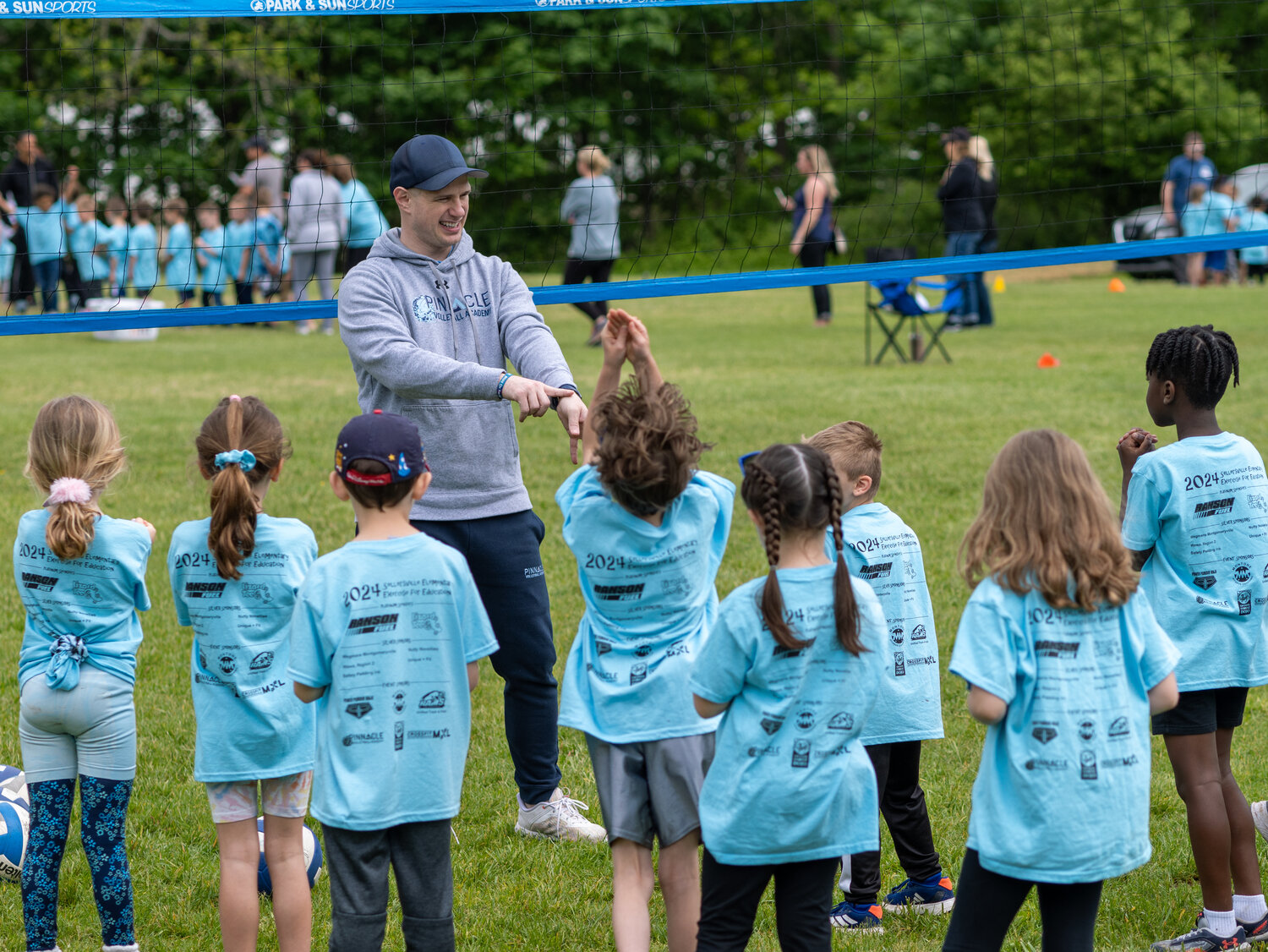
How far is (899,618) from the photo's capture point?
378 cm

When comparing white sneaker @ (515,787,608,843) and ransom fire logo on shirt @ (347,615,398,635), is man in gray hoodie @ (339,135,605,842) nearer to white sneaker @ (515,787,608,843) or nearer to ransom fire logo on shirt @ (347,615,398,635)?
white sneaker @ (515,787,608,843)

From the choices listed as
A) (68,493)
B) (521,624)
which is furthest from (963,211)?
(68,493)

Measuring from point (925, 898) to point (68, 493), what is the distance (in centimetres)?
256

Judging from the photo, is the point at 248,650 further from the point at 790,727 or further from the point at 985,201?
the point at 985,201

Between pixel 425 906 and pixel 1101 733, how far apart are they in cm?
151

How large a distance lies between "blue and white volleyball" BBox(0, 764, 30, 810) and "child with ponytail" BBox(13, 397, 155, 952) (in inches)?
25.4

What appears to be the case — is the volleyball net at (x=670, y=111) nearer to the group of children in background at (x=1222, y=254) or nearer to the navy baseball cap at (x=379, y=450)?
the group of children in background at (x=1222, y=254)

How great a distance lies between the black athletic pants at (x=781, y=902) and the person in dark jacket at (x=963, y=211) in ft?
39.7

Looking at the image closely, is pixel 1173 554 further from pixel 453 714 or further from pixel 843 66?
pixel 843 66

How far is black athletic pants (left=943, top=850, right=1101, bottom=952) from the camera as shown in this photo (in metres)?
2.96

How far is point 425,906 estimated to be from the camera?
10.2 ft

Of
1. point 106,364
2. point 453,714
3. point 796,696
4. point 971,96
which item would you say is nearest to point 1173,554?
point 796,696

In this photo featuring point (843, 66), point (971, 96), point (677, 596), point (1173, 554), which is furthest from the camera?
point (843, 66)

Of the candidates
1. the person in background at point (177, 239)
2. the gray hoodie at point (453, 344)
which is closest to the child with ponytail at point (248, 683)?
the gray hoodie at point (453, 344)
